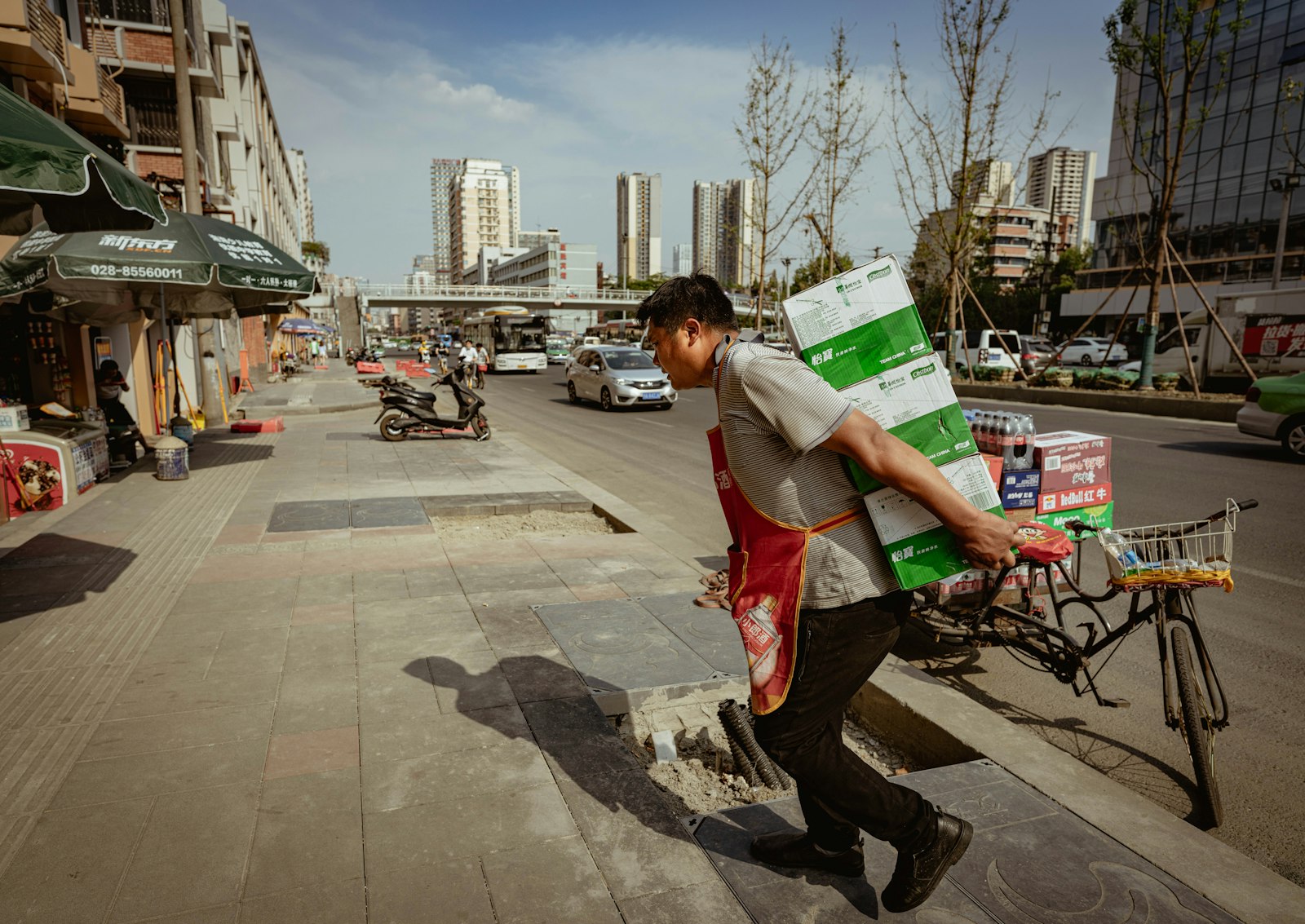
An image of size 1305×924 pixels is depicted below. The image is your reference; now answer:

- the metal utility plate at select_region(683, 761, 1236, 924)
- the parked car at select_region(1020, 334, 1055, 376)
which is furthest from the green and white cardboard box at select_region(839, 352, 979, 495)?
the parked car at select_region(1020, 334, 1055, 376)

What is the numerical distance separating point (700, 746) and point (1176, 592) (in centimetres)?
207

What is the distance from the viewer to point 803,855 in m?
2.39

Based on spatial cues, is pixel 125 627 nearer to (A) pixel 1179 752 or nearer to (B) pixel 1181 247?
(A) pixel 1179 752

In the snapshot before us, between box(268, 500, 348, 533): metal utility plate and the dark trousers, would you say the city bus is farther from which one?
the dark trousers

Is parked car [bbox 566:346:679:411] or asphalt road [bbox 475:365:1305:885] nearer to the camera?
asphalt road [bbox 475:365:1305:885]

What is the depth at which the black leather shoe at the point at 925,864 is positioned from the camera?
2156 millimetres

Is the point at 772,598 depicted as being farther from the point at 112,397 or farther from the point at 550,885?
the point at 112,397

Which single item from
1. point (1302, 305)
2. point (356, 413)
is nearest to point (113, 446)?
point (356, 413)

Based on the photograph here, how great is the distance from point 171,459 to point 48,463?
152cm

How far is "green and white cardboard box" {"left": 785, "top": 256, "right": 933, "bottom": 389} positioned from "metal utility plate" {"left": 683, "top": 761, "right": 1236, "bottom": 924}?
4.95 feet

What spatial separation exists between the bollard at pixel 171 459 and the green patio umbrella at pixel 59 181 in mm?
5009

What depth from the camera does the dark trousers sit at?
82.1 inches

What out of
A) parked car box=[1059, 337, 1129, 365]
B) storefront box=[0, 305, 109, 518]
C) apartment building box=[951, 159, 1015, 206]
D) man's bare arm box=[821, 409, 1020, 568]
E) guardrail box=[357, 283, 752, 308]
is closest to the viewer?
man's bare arm box=[821, 409, 1020, 568]

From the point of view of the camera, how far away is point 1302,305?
17219mm
